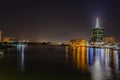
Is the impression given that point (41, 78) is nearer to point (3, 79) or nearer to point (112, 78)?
point (3, 79)

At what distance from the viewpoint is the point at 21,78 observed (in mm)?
25547

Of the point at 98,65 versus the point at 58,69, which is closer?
the point at 58,69

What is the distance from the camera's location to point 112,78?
26.6 m

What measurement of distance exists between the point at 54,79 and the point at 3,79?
4994mm

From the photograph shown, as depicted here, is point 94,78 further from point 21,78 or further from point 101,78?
point 21,78

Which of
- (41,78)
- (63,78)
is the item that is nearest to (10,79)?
(41,78)

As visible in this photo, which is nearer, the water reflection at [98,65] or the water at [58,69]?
the water at [58,69]

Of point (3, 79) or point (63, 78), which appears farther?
point (63, 78)

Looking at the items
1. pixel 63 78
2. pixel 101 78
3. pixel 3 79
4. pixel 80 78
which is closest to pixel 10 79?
pixel 3 79

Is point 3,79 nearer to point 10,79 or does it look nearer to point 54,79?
point 10,79

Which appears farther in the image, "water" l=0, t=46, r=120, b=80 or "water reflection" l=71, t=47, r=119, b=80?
"water reflection" l=71, t=47, r=119, b=80

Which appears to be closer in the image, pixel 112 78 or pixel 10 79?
pixel 10 79

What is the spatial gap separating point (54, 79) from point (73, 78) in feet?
6.95

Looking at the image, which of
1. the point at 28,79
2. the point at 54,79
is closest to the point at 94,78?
the point at 54,79
